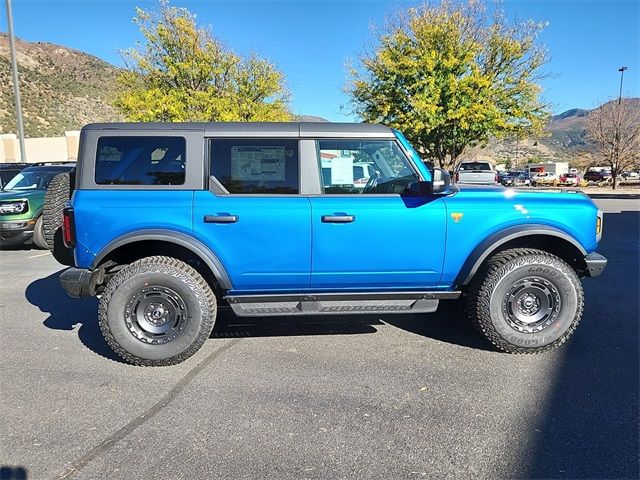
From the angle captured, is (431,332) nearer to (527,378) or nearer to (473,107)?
(527,378)

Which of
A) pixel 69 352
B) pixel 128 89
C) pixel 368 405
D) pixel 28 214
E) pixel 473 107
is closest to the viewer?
pixel 368 405

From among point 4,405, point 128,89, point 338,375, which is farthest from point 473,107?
point 4,405

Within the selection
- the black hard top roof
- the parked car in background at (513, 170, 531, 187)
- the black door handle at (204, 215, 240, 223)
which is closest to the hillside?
the parked car in background at (513, 170, 531, 187)

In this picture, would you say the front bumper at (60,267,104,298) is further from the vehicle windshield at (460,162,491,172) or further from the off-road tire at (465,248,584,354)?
the vehicle windshield at (460,162,491,172)

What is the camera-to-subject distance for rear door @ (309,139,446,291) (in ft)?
11.7

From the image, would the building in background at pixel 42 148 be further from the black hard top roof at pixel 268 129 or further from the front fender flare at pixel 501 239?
the front fender flare at pixel 501 239

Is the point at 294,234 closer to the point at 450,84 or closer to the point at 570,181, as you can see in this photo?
the point at 450,84

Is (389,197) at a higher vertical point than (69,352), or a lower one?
higher

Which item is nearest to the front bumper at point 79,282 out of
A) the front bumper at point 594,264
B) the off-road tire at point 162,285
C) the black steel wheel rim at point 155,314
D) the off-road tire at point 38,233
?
the off-road tire at point 162,285

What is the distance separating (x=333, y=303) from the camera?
3709mm

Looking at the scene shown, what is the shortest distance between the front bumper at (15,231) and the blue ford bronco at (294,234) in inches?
239

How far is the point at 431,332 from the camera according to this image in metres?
4.32

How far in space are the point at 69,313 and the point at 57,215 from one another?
1.44 meters

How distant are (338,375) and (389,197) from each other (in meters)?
1.50
